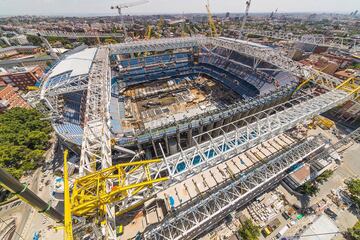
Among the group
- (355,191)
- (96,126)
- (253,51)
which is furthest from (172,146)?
(253,51)

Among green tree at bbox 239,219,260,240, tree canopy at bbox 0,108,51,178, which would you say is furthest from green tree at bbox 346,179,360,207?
tree canopy at bbox 0,108,51,178

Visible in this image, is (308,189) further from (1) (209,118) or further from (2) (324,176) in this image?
(1) (209,118)

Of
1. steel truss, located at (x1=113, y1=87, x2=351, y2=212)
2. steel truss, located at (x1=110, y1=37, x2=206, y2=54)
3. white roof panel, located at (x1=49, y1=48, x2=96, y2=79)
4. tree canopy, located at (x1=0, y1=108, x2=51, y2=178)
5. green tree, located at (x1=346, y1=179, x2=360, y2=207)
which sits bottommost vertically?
green tree, located at (x1=346, y1=179, x2=360, y2=207)

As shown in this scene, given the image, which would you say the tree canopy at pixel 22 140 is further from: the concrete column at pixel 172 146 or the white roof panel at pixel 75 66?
the concrete column at pixel 172 146

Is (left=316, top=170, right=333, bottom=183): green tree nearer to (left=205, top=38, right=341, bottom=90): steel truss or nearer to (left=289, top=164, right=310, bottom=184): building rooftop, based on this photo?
(left=289, top=164, right=310, bottom=184): building rooftop

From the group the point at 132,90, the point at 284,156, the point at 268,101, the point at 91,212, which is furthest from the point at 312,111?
the point at 132,90

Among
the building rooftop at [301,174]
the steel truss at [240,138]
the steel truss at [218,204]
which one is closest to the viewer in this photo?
the steel truss at [240,138]

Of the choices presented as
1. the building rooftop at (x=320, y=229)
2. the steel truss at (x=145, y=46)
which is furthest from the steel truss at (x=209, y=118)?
the steel truss at (x=145, y=46)
